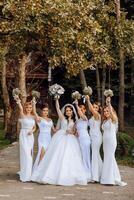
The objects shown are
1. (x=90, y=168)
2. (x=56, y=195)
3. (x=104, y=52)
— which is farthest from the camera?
(x=104, y=52)

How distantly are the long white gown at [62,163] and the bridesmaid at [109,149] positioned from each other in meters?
0.52

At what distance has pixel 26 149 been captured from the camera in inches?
520

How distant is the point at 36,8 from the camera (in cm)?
1327

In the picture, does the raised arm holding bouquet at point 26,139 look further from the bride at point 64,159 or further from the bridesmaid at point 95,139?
the bridesmaid at point 95,139

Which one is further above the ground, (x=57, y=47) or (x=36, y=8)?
(x=36, y=8)

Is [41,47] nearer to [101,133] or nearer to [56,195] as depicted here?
[101,133]

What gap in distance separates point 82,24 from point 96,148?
11.8 feet

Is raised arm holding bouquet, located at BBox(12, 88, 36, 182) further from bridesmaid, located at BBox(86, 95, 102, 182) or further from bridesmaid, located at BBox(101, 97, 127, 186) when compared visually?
bridesmaid, located at BBox(101, 97, 127, 186)

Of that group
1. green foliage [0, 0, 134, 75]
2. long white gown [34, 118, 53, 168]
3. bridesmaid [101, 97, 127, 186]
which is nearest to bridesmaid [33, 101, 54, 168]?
long white gown [34, 118, 53, 168]

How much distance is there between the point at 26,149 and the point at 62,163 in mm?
1076

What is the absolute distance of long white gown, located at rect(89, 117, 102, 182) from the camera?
12.9 m

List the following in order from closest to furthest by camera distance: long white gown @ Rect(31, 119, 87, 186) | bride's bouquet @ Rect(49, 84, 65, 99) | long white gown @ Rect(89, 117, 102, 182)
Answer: long white gown @ Rect(31, 119, 87, 186) → long white gown @ Rect(89, 117, 102, 182) → bride's bouquet @ Rect(49, 84, 65, 99)

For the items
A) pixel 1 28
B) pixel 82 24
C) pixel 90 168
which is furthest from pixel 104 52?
pixel 90 168

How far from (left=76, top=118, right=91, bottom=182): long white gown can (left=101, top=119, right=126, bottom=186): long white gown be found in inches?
16.8
